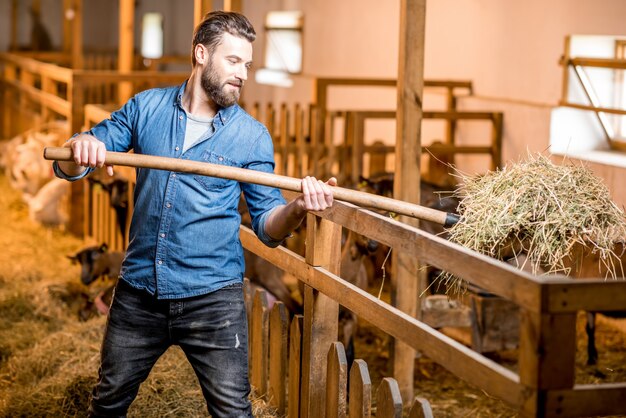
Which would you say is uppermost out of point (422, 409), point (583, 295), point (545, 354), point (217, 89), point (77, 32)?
point (77, 32)

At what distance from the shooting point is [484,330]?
6371 mm

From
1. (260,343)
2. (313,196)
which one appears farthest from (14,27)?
(313,196)

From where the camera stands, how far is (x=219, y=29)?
3.49 metres

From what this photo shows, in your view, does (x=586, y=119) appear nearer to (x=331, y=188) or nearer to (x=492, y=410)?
(x=492, y=410)

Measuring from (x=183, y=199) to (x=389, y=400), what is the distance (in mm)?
1022

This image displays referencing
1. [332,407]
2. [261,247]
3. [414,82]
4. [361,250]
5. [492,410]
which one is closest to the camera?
[332,407]

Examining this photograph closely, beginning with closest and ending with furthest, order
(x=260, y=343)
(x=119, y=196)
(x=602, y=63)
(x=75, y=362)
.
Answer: (x=260, y=343) < (x=75, y=362) < (x=119, y=196) < (x=602, y=63)

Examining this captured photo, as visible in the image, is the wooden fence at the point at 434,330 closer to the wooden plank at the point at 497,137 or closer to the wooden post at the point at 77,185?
the wooden post at the point at 77,185

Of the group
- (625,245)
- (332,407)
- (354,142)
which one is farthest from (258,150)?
(354,142)

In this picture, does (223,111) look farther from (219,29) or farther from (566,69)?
(566,69)

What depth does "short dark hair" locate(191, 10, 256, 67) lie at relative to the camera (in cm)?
349

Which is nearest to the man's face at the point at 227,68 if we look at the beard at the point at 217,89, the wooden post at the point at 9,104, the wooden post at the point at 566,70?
the beard at the point at 217,89

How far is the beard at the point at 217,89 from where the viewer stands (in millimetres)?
3496

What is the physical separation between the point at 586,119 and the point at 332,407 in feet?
19.1
